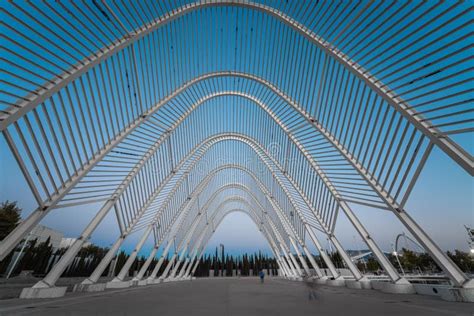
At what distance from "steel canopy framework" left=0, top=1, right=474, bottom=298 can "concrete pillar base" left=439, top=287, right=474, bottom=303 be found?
60 centimetres

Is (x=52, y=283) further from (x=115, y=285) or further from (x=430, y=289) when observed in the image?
(x=430, y=289)

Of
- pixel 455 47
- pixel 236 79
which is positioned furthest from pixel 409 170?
Result: pixel 236 79

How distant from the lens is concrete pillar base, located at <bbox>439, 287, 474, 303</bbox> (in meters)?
8.38

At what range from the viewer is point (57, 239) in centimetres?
6725

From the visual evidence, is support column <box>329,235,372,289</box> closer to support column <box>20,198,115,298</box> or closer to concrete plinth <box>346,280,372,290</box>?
concrete plinth <box>346,280,372,290</box>

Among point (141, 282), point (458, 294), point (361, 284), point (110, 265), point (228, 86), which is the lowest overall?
point (458, 294)

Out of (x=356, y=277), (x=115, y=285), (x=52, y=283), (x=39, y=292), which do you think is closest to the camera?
(x=39, y=292)

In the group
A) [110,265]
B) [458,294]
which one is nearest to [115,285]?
[458,294]

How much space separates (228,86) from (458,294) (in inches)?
1010

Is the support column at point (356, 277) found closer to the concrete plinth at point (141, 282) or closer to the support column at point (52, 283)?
the support column at point (52, 283)

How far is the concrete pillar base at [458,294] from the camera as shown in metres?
8.38

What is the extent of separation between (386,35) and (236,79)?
18.4 metres

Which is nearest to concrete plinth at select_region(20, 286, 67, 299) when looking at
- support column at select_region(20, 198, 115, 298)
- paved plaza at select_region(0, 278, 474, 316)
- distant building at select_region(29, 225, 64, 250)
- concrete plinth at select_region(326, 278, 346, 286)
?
support column at select_region(20, 198, 115, 298)

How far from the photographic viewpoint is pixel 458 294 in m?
8.63
